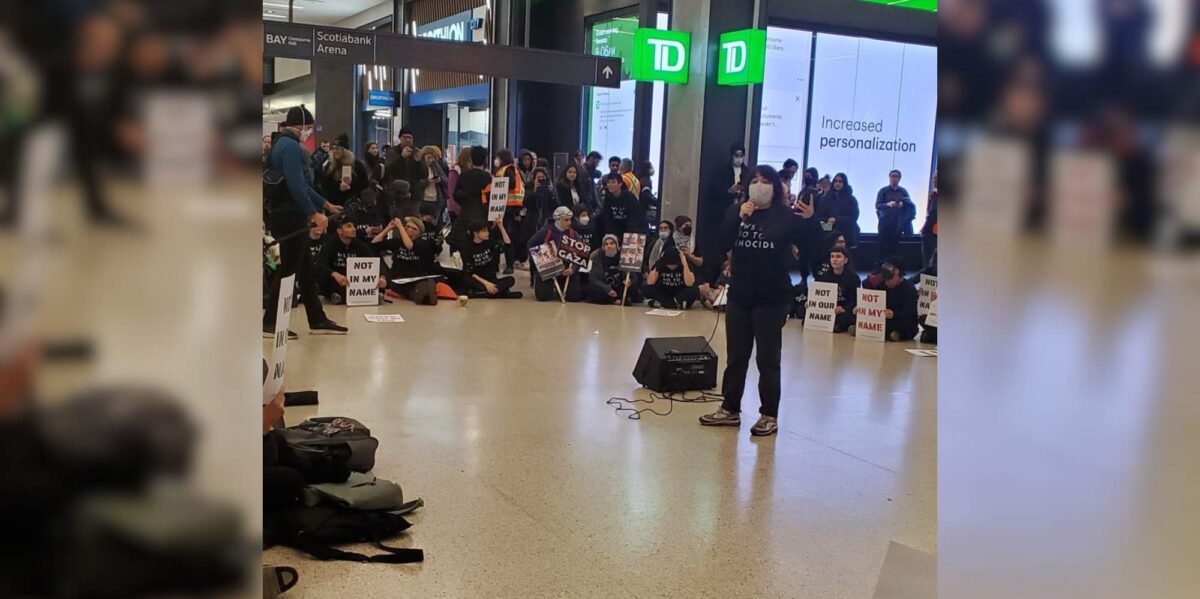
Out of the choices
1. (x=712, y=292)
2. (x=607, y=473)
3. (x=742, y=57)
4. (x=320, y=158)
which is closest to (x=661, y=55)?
(x=742, y=57)

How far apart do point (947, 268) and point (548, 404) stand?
4.77 meters

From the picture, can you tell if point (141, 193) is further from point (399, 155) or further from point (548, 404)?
point (399, 155)

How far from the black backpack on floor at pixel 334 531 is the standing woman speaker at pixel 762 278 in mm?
2734

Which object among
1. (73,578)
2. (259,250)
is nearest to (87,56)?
(259,250)

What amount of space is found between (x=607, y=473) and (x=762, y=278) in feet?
5.35

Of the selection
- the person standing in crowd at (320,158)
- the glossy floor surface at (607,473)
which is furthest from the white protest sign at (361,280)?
the person standing in crowd at (320,158)

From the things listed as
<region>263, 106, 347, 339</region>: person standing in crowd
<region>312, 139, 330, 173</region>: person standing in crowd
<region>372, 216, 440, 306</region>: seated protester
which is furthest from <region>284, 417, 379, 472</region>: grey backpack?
<region>312, 139, 330, 173</region>: person standing in crowd

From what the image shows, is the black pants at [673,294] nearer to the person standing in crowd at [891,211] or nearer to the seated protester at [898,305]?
the seated protester at [898,305]

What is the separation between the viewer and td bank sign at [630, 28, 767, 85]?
12750 millimetres

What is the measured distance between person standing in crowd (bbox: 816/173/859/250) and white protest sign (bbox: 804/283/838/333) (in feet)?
12.1

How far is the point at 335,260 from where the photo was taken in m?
10.5

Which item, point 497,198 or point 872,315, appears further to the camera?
point 497,198

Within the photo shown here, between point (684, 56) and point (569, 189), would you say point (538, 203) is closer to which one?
point (569, 189)

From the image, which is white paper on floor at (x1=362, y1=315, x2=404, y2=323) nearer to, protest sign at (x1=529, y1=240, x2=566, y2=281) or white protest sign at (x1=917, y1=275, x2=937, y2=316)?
protest sign at (x1=529, y1=240, x2=566, y2=281)
